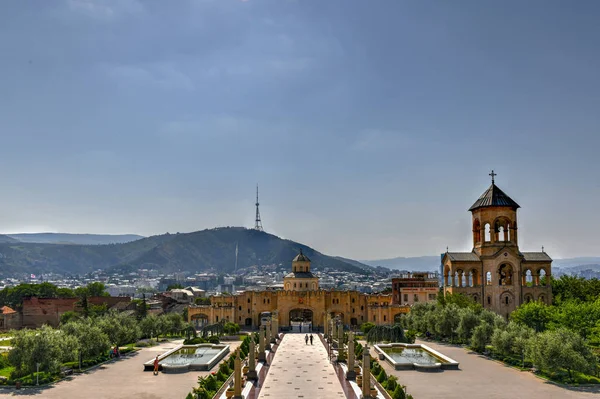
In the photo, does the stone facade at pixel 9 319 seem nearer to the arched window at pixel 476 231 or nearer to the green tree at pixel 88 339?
the green tree at pixel 88 339

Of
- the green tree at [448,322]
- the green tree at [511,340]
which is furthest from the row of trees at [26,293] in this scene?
the green tree at [511,340]

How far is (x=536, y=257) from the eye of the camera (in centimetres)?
6575

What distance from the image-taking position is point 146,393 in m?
30.1

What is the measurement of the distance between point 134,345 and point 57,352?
66.1 ft

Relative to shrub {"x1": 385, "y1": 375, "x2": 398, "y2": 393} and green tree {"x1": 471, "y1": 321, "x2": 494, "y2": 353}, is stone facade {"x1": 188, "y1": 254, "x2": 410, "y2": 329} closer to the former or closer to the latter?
green tree {"x1": 471, "y1": 321, "x2": 494, "y2": 353}

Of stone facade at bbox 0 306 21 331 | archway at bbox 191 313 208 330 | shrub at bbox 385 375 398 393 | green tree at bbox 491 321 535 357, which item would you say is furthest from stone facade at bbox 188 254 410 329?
shrub at bbox 385 375 398 393

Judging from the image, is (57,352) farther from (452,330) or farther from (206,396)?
(452,330)

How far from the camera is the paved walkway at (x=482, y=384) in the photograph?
2941cm

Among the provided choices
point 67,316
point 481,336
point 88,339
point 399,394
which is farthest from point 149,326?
point 399,394

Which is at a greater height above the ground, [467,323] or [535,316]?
[535,316]

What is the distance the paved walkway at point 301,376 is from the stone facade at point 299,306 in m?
22.2

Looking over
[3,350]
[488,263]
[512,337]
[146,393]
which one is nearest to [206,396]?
[146,393]

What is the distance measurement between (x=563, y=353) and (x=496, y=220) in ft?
111

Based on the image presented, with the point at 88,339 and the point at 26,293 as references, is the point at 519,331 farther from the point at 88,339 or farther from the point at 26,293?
the point at 26,293
